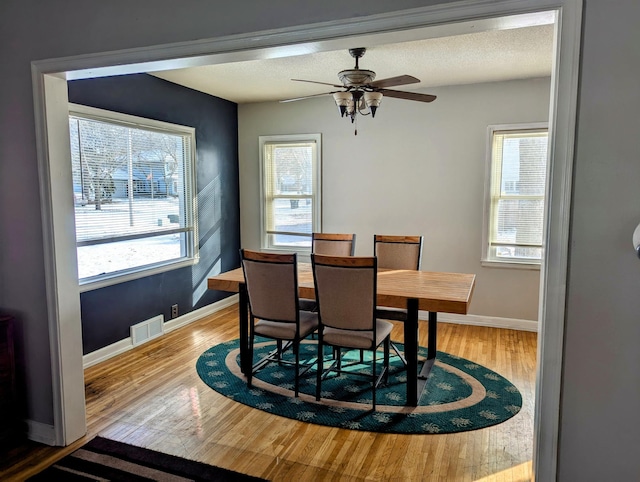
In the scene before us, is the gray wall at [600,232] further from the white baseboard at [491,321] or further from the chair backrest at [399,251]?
the white baseboard at [491,321]

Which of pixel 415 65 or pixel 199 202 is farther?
pixel 199 202

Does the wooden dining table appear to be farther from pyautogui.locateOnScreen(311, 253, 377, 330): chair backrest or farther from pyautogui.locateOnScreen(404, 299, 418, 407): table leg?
pyautogui.locateOnScreen(311, 253, 377, 330): chair backrest

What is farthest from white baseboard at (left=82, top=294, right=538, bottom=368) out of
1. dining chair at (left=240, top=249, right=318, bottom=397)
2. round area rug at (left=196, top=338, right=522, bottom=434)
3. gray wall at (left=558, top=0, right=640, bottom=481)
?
gray wall at (left=558, top=0, right=640, bottom=481)

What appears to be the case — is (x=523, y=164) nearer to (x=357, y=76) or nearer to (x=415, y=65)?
(x=415, y=65)

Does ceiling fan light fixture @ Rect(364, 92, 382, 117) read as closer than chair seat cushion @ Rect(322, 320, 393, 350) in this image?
No

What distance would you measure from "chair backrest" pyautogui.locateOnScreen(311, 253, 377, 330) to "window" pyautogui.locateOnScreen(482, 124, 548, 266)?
2469 millimetres

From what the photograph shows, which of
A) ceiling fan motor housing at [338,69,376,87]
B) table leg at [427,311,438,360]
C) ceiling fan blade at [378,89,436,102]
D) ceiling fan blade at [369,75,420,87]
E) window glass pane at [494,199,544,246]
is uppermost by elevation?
ceiling fan motor housing at [338,69,376,87]

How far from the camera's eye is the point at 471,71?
419 cm

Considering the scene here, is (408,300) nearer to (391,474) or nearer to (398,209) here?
(391,474)

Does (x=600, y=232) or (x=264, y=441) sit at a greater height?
(x=600, y=232)

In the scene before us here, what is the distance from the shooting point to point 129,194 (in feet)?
13.6

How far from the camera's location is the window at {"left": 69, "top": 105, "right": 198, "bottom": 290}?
3680 mm

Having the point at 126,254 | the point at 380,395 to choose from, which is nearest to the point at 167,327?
the point at 126,254

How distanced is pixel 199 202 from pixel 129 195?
3.25ft
